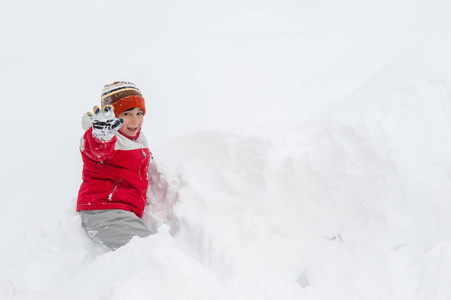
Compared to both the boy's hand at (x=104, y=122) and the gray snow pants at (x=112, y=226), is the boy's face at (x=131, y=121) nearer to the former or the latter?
the boy's hand at (x=104, y=122)

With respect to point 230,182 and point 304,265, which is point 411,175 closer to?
point 304,265

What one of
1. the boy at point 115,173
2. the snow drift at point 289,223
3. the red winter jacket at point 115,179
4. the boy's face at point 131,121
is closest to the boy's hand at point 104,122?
the boy at point 115,173

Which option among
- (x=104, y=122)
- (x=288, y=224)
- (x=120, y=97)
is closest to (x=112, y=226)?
(x=104, y=122)

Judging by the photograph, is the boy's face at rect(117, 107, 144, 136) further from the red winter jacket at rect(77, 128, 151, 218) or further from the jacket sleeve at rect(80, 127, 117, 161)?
the jacket sleeve at rect(80, 127, 117, 161)

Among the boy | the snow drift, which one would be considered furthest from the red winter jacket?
the snow drift

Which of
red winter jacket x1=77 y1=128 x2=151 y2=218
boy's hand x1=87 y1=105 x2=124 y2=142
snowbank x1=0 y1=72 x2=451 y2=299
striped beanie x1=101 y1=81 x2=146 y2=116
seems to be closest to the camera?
snowbank x1=0 y1=72 x2=451 y2=299

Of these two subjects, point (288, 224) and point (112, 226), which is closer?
point (112, 226)

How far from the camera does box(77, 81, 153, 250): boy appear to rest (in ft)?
5.55

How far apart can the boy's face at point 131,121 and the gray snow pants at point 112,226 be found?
44 cm

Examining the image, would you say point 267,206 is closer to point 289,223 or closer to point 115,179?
point 289,223

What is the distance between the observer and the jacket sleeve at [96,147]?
1.69 m

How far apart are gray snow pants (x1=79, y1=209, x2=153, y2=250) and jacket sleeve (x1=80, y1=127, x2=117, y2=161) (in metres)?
0.28

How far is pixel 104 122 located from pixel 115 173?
41 centimetres

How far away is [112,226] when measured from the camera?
173 centimetres
